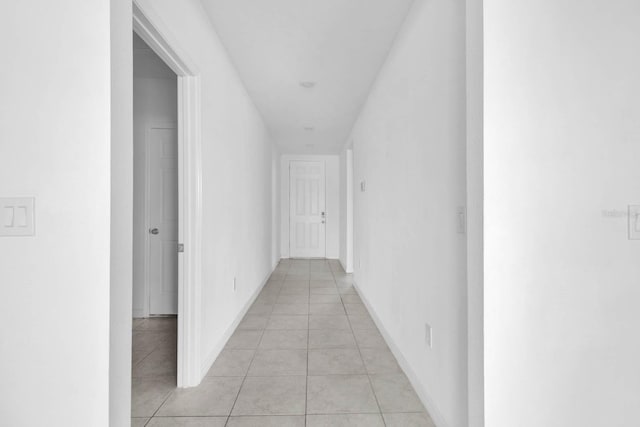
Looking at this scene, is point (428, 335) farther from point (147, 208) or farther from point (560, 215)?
point (147, 208)

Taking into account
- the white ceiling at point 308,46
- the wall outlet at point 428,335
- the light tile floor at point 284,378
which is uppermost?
the white ceiling at point 308,46

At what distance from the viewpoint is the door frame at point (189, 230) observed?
2.11 meters

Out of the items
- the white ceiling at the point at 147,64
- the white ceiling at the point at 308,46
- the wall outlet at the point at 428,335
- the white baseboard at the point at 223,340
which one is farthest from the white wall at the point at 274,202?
the wall outlet at the point at 428,335

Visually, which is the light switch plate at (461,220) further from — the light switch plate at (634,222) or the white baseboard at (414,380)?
the white baseboard at (414,380)

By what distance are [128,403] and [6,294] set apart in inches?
22.3

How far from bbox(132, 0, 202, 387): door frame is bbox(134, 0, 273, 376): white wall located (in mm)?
108

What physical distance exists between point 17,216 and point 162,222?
2686 millimetres

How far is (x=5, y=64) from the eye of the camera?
3.37 feet

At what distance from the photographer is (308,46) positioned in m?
2.69

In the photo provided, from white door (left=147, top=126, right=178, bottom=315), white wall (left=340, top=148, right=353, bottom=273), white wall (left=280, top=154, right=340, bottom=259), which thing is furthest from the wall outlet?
white wall (left=280, top=154, right=340, bottom=259)

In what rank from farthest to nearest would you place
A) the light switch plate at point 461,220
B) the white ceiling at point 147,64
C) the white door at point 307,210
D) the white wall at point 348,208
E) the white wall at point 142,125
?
the white door at point 307,210 < the white wall at point 348,208 < the white wall at point 142,125 < the white ceiling at point 147,64 < the light switch plate at point 461,220

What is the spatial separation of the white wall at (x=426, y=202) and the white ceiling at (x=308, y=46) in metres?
0.20

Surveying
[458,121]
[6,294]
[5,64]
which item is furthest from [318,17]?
[6,294]

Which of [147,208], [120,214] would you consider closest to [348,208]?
[147,208]
